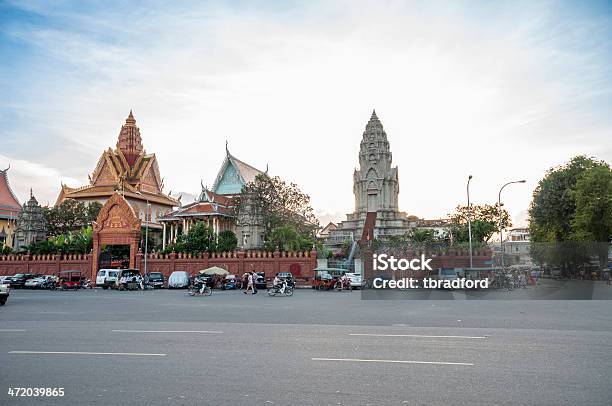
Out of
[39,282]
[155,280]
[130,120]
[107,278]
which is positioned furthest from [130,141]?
[155,280]

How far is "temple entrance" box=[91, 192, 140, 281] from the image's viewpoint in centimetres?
4850

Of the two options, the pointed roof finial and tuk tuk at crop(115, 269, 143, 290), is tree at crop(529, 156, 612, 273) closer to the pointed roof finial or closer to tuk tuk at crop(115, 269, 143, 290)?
tuk tuk at crop(115, 269, 143, 290)

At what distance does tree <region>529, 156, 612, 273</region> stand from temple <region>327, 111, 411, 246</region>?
24.0 m

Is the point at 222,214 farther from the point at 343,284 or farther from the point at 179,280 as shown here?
the point at 343,284

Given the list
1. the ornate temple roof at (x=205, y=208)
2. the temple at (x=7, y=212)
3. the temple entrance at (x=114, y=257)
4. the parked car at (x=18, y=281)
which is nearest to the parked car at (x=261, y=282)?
the temple entrance at (x=114, y=257)

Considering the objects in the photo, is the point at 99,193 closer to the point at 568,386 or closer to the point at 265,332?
the point at 265,332

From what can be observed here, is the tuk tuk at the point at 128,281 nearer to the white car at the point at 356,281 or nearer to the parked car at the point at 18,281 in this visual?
the parked car at the point at 18,281

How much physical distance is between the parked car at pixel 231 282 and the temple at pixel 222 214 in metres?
9.10

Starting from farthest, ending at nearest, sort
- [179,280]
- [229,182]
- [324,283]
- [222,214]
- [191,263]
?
[229,182] < [222,214] < [191,263] < [179,280] < [324,283]

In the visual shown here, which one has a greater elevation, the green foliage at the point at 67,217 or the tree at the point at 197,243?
the green foliage at the point at 67,217

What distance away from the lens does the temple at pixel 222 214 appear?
5538cm

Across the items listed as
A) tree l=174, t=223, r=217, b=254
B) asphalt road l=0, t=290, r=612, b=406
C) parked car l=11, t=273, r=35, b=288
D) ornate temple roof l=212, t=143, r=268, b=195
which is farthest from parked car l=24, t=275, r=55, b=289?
asphalt road l=0, t=290, r=612, b=406

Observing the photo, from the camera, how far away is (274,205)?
49.5 metres

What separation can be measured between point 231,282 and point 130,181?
132 ft
